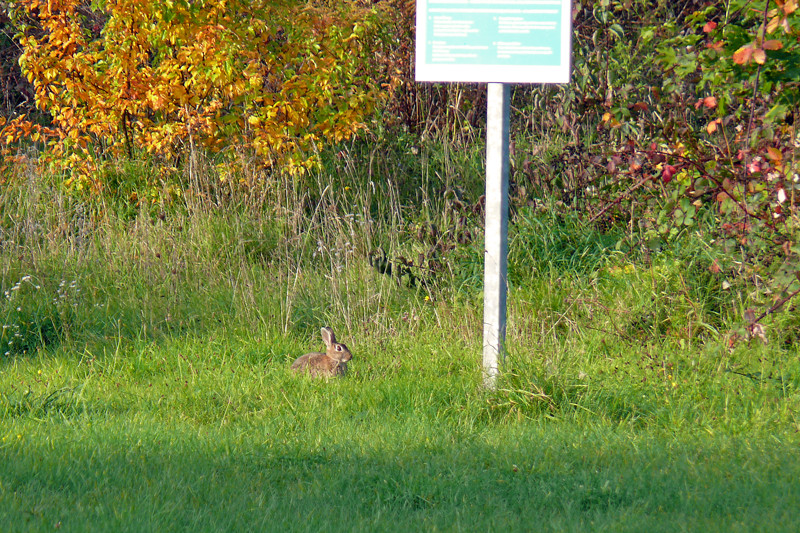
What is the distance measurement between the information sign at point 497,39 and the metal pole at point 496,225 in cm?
20

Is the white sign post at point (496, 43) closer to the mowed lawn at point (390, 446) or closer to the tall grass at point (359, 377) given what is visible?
the mowed lawn at point (390, 446)

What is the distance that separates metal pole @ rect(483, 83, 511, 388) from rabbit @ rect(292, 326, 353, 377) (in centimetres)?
99

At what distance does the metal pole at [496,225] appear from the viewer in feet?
16.8

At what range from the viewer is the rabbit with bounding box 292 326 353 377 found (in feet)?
18.2

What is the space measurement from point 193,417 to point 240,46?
417 centimetres

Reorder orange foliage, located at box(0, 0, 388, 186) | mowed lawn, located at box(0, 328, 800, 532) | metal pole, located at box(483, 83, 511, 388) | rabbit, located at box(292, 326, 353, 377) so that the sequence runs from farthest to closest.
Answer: orange foliage, located at box(0, 0, 388, 186), rabbit, located at box(292, 326, 353, 377), metal pole, located at box(483, 83, 511, 388), mowed lawn, located at box(0, 328, 800, 532)

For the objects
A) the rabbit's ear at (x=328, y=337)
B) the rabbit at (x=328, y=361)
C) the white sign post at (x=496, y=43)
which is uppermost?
the white sign post at (x=496, y=43)

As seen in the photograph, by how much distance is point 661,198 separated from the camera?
7.05 m

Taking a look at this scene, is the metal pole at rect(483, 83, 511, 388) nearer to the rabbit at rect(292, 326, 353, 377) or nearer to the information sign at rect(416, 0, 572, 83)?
the information sign at rect(416, 0, 572, 83)

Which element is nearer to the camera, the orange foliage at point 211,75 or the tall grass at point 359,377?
the tall grass at point 359,377

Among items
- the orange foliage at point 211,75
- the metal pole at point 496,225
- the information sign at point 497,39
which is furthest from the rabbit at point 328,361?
the orange foliage at point 211,75

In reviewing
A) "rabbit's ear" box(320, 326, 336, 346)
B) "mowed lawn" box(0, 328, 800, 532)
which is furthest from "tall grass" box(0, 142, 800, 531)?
"rabbit's ear" box(320, 326, 336, 346)

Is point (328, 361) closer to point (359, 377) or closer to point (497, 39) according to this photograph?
point (359, 377)

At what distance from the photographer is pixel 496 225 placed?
5.17m
